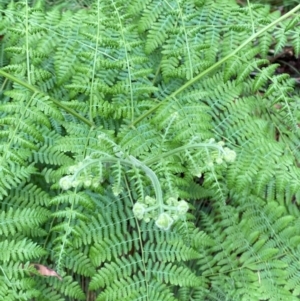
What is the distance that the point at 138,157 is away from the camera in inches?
98.3

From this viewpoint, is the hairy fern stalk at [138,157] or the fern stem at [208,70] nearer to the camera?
the hairy fern stalk at [138,157]

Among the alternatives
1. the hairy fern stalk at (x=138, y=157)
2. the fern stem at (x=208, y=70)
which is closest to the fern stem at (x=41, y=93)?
the hairy fern stalk at (x=138, y=157)

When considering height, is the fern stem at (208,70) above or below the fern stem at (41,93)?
above

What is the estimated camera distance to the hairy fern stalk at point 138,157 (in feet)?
7.76

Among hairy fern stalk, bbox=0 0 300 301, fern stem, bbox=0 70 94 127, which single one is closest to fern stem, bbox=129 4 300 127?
hairy fern stalk, bbox=0 0 300 301

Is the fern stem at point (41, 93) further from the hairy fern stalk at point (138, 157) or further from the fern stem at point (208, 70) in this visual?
the fern stem at point (208, 70)

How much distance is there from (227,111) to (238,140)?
0.73ft

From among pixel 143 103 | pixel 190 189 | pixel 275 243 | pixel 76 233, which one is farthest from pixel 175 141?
pixel 275 243

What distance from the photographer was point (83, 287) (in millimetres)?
2744

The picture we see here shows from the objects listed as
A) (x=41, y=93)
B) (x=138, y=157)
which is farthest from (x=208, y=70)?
(x=41, y=93)

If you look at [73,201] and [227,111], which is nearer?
[73,201]

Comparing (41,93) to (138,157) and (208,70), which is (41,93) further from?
(208,70)

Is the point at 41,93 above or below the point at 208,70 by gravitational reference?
below

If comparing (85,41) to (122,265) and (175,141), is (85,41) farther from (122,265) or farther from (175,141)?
(122,265)
